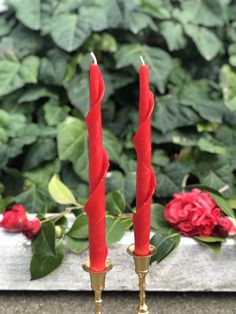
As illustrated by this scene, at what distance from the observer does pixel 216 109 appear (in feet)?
6.08

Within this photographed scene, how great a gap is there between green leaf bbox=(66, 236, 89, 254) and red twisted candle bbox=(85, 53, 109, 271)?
21.2 inches

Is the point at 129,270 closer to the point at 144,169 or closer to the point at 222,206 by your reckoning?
the point at 222,206

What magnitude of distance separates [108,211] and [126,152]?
0.41 m

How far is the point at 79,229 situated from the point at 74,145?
0.41 m

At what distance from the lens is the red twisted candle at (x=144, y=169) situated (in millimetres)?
816

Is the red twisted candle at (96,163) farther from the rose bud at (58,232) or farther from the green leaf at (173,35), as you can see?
the green leaf at (173,35)

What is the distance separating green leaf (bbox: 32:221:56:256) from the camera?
4.25ft

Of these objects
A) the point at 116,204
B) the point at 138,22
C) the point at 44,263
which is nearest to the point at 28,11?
the point at 138,22

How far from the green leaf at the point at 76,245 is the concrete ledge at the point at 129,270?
1.4 inches

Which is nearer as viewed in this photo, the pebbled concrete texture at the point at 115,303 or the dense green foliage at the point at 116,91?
the pebbled concrete texture at the point at 115,303

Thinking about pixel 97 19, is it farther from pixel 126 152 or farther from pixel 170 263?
pixel 170 263

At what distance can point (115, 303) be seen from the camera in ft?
4.70

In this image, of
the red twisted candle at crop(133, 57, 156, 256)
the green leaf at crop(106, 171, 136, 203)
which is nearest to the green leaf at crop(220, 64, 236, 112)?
the green leaf at crop(106, 171, 136, 203)

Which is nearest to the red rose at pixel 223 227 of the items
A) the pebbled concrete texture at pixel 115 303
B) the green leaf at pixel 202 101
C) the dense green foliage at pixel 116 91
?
the pebbled concrete texture at pixel 115 303
